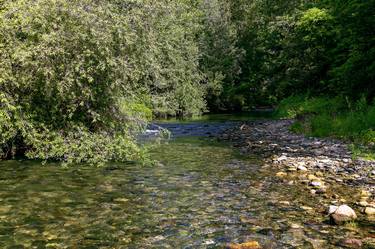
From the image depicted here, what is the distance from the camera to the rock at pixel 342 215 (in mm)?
9633

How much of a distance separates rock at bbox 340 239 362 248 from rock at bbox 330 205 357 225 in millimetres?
1067

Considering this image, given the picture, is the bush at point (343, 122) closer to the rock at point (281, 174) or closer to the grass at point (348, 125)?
the grass at point (348, 125)

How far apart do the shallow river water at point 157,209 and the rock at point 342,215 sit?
0.23 metres

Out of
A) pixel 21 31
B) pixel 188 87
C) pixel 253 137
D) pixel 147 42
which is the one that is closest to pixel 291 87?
pixel 188 87

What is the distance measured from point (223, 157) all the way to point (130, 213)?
9189 mm

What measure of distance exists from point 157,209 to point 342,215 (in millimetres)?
4338

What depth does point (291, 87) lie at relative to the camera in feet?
147

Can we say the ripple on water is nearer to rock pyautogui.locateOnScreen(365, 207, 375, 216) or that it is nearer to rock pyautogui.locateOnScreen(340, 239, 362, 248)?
rock pyautogui.locateOnScreen(340, 239, 362, 248)

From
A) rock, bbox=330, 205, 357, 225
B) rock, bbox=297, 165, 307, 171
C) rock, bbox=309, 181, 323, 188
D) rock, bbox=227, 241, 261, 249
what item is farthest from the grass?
rock, bbox=227, 241, 261, 249

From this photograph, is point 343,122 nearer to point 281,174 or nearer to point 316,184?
point 281,174

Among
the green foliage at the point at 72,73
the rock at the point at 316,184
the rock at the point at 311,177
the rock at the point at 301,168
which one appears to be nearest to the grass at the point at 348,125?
the rock at the point at 301,168

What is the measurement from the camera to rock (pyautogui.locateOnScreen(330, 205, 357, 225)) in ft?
31.6

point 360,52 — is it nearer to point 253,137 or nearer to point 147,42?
point 253,137

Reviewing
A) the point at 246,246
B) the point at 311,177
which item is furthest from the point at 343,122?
the point at 246,246
